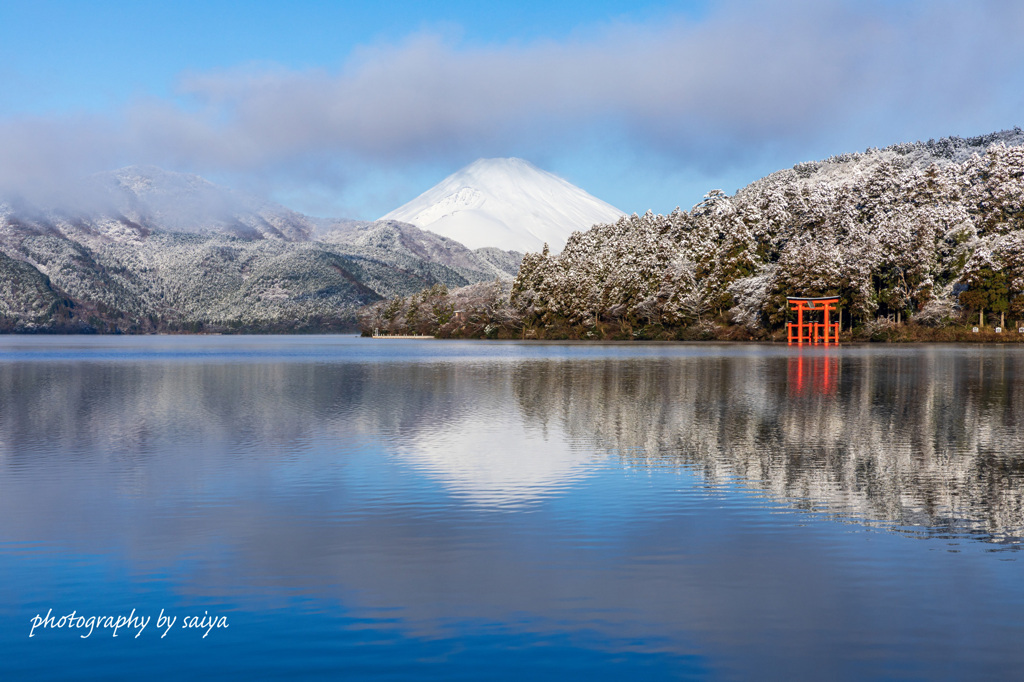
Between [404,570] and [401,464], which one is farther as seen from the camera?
[401,464]

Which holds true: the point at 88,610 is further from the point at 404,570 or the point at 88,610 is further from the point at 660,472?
the point at 660,472

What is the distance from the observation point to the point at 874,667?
7.22 m

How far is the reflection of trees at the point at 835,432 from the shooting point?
13.7m

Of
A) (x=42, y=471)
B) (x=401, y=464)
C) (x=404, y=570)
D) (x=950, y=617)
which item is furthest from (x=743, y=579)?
(x=42, y=471)

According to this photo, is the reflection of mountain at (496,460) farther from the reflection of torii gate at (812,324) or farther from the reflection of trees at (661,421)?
the reflection of torii gate at (812,324)

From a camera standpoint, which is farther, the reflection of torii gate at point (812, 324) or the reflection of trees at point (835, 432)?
the reflection of torii gate at point (812, 324)

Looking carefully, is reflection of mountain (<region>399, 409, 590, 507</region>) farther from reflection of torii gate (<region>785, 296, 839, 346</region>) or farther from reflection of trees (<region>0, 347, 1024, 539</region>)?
reflection of torii gate (<region>785, 296, 839, 346</region>)

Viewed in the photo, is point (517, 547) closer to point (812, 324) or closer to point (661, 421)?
point (661, 421)

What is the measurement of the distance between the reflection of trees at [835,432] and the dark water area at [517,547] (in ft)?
0.46

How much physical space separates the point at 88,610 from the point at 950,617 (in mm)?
7898

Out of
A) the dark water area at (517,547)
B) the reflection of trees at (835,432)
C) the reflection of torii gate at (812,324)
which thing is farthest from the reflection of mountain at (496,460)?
the reflection of torii gate at (812,324)

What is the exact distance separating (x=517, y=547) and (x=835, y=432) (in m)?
13.6

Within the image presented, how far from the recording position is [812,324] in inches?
3755

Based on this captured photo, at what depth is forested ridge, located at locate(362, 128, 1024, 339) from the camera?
94.2 metres
